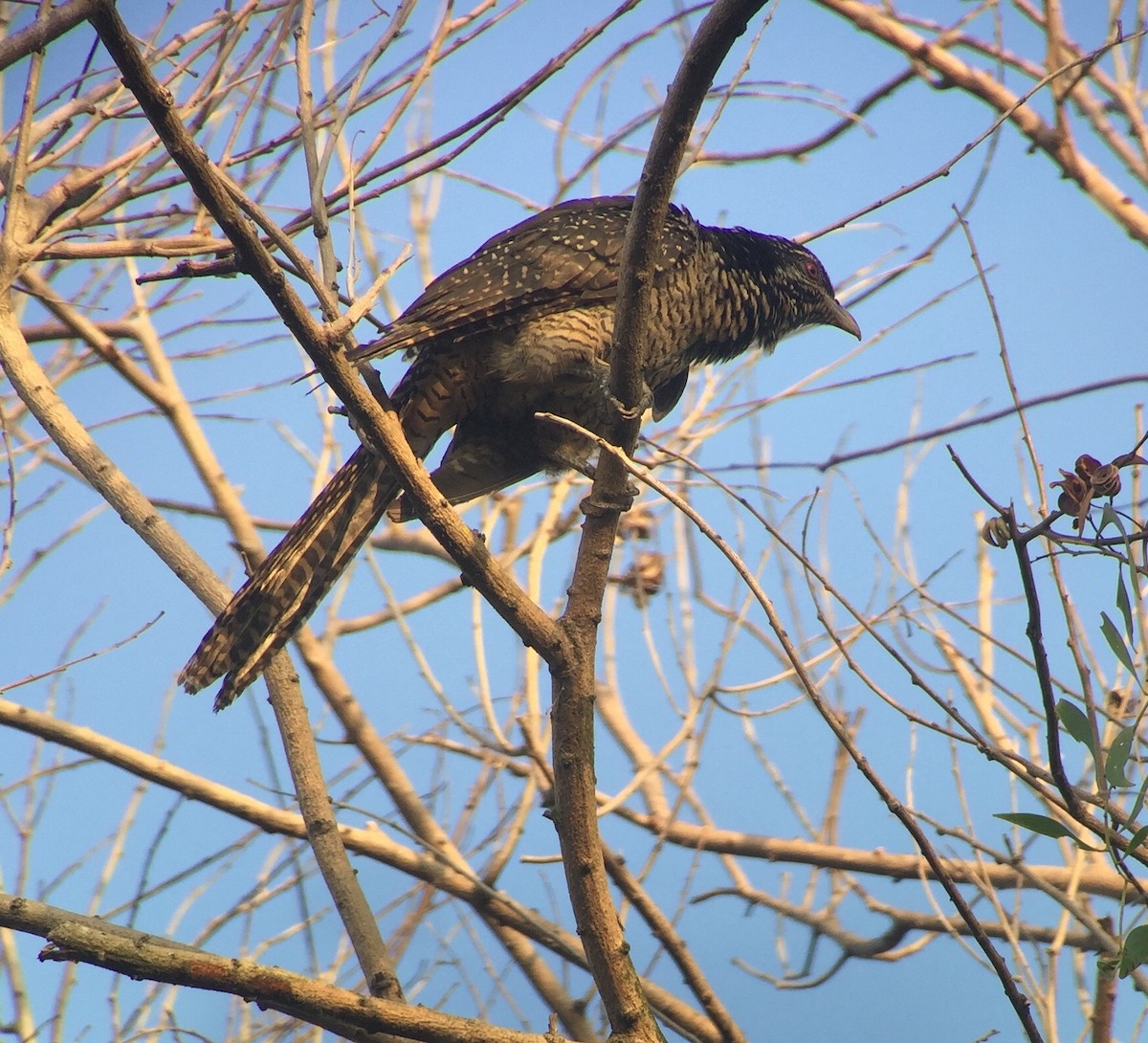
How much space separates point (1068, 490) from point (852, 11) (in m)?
5.15

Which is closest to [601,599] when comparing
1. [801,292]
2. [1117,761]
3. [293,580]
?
[293,580]

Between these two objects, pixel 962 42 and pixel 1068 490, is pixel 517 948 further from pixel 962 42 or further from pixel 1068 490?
pixel 962 42

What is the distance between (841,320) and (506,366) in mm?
1942

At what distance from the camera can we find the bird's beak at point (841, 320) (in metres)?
5.33

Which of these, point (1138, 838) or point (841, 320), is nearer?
point (1138, 838)

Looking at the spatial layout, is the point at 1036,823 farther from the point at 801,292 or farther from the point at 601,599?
the point at 801,292

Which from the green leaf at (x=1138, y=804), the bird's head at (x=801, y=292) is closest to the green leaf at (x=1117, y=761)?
the green leaf at (x=1138, y=804)

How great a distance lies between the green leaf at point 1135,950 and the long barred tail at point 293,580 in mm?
2386

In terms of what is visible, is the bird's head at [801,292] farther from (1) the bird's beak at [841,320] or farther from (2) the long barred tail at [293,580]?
(2) the long barred tail at [293,580]

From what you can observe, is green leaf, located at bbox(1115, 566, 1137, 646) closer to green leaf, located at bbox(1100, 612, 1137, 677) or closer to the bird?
green leaf, located at bbox(1100, 612, 1137, 677)

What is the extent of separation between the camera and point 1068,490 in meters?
2.13

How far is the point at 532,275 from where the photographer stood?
13.4 ft

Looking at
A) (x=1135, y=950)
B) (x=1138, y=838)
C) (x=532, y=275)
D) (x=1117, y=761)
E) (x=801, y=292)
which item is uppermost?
(x=801, y=292)

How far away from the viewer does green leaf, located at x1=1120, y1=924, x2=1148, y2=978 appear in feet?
6.72
